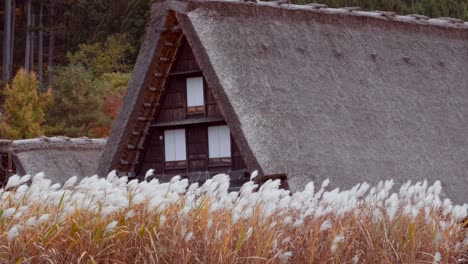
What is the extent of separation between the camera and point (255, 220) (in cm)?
1101

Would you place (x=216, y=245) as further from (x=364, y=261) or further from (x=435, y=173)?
(x=435, y=173)

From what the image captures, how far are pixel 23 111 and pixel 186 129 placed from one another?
17.9 meters

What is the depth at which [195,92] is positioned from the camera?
65.0 ft

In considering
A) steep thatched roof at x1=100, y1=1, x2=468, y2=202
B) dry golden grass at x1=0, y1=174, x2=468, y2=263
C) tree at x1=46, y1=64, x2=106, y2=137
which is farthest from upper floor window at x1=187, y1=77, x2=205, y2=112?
tree at x1=46, y1=64, x2=106, y2=137

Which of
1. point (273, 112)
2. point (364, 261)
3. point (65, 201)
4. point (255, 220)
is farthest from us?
point (273, 112)

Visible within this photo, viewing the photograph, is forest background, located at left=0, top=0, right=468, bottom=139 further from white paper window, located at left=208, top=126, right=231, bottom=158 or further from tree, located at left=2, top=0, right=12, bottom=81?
white paper window, located at left=208, top=126, right=231, bottom=158

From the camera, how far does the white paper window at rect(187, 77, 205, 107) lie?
19734mm

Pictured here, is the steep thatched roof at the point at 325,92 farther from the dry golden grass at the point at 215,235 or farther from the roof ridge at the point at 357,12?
the dry golden grass at the point at 215,235

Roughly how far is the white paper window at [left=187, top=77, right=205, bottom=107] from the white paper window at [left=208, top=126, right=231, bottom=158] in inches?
22.5

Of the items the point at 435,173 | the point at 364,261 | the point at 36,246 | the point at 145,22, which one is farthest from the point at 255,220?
the point at 145,22

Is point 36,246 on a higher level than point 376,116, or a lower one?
lower

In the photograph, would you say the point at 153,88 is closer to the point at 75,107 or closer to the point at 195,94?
the point at 195,94

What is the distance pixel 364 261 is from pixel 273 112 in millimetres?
7128

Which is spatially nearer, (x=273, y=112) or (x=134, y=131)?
(x=273, y=112)
